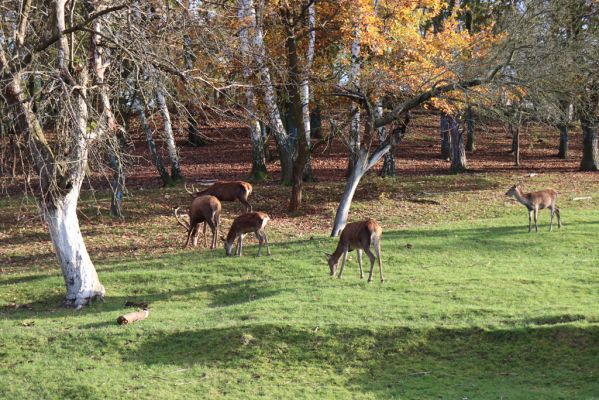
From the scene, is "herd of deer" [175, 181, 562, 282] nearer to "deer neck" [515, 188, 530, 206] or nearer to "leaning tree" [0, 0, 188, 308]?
"deer neck" [515, 188, 530, 206]

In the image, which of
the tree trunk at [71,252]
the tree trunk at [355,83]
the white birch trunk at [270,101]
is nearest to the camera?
the tree trunk at [71,252]

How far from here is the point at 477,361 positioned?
10180 millimetres

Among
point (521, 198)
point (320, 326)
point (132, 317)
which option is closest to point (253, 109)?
point (521, 198)

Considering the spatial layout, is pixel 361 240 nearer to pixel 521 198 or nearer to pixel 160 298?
pixel 160 298

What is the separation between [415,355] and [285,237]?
31.5 ft

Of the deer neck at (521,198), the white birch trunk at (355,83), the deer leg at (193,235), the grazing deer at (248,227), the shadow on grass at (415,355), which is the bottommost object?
the shadow on grass at (415,355)

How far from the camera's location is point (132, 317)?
487 inches

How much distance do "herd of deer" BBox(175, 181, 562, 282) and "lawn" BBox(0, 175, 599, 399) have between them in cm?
53

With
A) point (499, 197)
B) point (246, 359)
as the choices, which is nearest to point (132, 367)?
point (246, 359)

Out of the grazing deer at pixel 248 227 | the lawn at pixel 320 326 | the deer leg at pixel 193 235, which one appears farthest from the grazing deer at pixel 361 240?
the deer leg at pixel 193 235

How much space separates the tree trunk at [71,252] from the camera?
13.7m

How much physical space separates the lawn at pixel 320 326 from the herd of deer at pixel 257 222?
532 mm

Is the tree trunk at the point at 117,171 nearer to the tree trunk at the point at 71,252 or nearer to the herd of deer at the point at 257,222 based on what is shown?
the tree trunk at the point at 71,252

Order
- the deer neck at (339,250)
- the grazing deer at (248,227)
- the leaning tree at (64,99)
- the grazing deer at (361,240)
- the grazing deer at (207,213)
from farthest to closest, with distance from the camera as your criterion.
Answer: the grazing deer at (207,213), the grazing deer at (248,227), the deer neck at (339,250), the grazing deer at (361,240), the leaning tree at (64,99)
